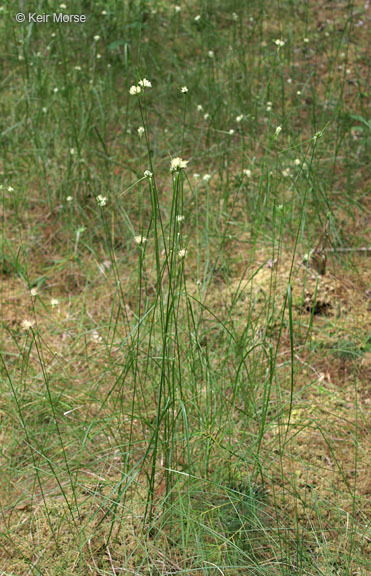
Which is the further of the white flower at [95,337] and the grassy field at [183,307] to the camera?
the white flower at [95,337]

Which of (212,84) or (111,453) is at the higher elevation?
(212,84)

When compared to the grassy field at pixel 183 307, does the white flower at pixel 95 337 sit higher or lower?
lower

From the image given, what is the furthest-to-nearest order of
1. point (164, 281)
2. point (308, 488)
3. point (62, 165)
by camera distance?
point (62, 165), point (164, 281), point (308, 488)

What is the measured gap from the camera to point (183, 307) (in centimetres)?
252

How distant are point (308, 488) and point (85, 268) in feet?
5.50

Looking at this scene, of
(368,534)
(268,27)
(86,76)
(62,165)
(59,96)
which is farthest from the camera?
(268,27)

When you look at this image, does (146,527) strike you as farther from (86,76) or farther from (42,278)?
(86,76)

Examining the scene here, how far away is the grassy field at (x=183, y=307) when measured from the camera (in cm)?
163

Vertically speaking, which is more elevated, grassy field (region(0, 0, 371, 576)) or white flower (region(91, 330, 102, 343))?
grassy field (region(0, 0, 371, 576))

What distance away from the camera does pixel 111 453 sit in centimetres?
193

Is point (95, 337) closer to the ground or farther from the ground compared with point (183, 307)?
closer to the ground

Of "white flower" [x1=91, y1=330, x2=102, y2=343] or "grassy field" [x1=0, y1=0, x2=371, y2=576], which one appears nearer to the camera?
"grassy field" [x1=0, y1=0, x2=371, y2=576]

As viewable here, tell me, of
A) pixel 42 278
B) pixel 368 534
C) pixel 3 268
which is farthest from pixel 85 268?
pixel 368 534

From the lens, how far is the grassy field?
1628 mm
